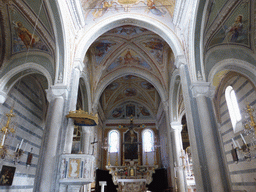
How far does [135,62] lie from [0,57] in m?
8.48

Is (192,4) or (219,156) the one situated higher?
(192,4)

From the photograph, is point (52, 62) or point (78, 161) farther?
point (52, 62)

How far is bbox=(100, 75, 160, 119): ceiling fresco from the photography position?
1811 cm

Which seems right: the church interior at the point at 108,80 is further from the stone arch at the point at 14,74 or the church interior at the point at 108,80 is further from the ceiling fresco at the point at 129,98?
the ceiling fresco at the point at 129,98

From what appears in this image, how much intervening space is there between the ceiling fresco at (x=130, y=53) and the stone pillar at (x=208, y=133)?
5362mm

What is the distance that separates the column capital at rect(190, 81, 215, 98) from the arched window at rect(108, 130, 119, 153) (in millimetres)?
13117

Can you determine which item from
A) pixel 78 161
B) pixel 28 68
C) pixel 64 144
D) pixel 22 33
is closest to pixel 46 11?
pixel 22 33

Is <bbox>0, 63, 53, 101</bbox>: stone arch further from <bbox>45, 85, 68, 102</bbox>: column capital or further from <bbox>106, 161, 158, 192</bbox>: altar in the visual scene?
<bbox>106, 161, 158, 192</bbox>: altar

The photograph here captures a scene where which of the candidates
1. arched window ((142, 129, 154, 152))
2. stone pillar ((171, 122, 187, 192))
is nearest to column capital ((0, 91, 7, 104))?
stone pillar ((171, 122, 187, 192))

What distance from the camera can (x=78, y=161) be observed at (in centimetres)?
646

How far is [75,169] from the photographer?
20.9 ft

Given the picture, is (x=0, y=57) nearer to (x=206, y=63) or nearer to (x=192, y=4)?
(x=192, y=4)

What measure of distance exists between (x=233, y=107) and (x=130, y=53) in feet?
24.1

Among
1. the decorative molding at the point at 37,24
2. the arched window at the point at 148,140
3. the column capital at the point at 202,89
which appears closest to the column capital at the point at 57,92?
the decorative molding at the point at 37,24
